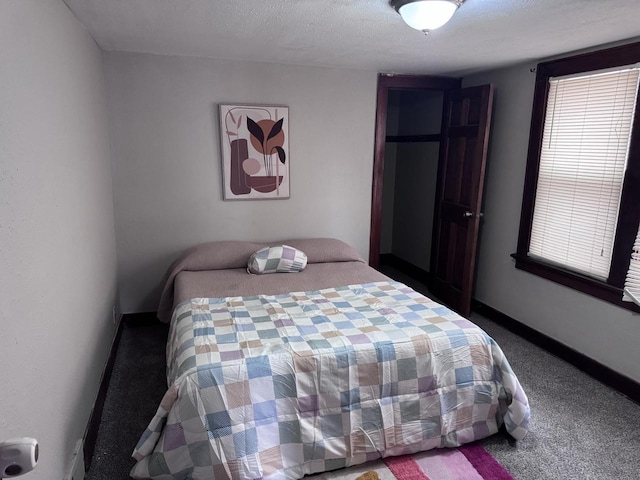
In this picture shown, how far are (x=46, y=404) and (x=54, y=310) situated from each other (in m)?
0.35

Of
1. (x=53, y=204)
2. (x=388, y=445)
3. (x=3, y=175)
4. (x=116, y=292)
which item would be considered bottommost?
(x=388, y=445)

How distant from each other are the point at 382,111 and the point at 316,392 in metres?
2.74

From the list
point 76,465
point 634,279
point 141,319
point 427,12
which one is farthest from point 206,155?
point 634,279

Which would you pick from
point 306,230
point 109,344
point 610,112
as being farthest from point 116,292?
point 610,112

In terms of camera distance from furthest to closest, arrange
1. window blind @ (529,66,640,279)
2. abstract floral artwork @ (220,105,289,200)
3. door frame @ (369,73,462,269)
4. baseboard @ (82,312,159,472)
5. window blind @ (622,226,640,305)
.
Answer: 1. door frame @ (369,73,462,269)
2. abstract floral artwork @ (220,105,289,200)
3. window blind @ (529,66,640,279)
4. window blind @ (622,226,640,305)
5. baseboard @ (82,312,159,472)

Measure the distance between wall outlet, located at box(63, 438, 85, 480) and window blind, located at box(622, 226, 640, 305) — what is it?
3.04 m

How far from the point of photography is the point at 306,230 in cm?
384

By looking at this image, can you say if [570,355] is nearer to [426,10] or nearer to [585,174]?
[585,174]

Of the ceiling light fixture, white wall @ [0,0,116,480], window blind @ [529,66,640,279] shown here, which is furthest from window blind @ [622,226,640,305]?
white wall @ [0,0,116,480]

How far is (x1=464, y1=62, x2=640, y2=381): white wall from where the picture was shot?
8.95ft

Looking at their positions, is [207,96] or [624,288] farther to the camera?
[207,96]

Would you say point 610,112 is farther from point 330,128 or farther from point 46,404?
point 46,404

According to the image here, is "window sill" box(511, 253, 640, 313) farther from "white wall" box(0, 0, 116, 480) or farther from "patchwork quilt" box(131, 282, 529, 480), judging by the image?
"white wall" box(0, 0, 116, 480)

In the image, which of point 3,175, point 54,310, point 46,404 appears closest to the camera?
point 3,175
